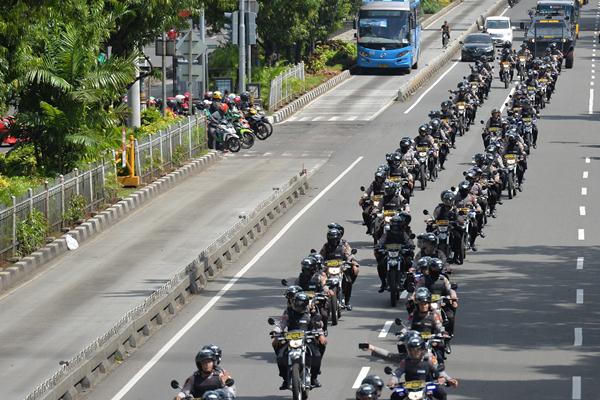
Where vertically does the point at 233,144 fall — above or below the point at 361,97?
above

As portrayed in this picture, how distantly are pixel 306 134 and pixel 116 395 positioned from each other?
3268 centimetres

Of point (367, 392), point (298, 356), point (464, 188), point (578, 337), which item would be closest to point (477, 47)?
point (464, 188)

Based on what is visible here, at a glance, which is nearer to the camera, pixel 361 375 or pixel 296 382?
pixel 296 382

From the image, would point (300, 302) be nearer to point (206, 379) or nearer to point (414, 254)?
point (206, 379)

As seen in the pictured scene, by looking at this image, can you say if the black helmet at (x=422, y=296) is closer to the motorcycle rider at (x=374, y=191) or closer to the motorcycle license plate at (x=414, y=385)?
the motorcycle license plate at (x=414, y=385)

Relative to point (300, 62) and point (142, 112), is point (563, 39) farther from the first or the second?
point (142, 112)

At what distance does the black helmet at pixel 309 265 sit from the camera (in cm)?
2383

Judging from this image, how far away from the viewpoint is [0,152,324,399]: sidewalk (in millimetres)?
24656

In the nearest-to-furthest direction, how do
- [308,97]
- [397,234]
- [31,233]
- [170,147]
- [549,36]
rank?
1. [397,234]
2. [31,233]
3. [170,147]
4. [308,97]
5. [549,36]

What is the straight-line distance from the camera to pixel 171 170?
43.5 meters

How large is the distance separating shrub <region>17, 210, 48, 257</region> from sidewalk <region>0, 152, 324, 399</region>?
569 millimetres

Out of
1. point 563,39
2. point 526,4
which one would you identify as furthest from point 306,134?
point 526,4

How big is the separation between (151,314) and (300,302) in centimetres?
522

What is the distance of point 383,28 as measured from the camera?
239ft
